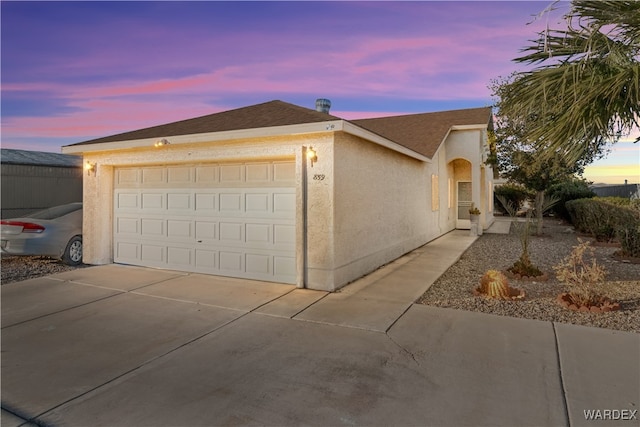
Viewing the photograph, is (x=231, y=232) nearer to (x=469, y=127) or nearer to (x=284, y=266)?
(x=284, y=266)

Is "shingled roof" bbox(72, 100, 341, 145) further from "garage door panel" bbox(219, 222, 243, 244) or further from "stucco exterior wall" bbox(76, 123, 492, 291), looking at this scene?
"garage door panel" bbox(219, 222, 243, 244)

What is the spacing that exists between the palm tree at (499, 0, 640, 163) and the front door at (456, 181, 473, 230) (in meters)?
12.0

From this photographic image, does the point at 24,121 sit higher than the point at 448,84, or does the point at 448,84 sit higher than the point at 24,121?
the point at 448,84

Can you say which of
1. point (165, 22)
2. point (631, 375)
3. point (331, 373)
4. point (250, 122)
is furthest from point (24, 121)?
point (631, 375)

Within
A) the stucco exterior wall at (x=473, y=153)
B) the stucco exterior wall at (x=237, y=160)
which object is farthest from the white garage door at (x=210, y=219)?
the stucco exterior wall at (x=473, y=153)

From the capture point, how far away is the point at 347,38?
979 cm

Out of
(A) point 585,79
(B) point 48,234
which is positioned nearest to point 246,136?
(A) point 585,79

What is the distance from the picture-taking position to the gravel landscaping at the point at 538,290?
4895 millimetres

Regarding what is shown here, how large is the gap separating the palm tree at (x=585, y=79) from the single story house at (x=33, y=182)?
680 inches

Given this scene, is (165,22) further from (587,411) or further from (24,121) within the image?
(587,411)

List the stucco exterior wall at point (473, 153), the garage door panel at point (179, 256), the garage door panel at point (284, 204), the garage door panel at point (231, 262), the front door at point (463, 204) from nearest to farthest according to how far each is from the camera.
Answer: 1. the garage door panel at point (284, 204)
2. the garage door panel at point (231, 262)
3. the garage door panel at point (179, 256)
4. the stucco exterior wall at point (473, 153)
5. the front door at point (463, 204)

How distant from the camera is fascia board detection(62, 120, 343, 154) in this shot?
20.0ft

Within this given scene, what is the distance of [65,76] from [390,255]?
10405mm

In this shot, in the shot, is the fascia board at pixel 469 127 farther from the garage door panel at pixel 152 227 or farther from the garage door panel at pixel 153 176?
the garage door panel at pixel 152 227
